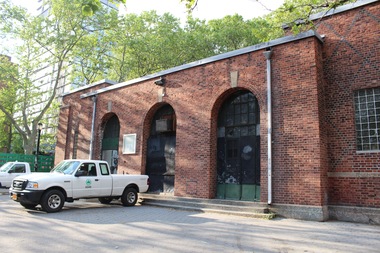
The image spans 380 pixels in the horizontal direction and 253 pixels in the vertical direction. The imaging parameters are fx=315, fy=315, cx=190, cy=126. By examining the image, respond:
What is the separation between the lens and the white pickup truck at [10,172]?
1808 cm

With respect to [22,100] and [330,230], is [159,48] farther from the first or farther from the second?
[330,230]

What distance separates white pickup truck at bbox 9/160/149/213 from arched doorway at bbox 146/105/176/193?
59.0 inches

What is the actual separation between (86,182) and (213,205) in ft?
15.4

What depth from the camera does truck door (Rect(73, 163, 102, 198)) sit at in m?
11.2

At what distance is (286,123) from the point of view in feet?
34.9

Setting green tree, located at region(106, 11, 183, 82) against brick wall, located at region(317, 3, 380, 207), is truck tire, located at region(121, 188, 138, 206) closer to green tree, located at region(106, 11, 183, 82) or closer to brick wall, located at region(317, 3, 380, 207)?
brick wall, located at region(317, 3, 380, 207)

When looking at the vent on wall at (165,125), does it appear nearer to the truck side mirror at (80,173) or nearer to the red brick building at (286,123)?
the red brick building at (286,123)

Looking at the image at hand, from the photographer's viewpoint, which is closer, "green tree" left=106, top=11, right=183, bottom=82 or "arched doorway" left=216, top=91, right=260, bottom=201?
"arched doorway" left=216, top=91, right=260, bottom=201

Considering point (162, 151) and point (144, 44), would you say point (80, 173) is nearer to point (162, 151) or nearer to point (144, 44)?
point (162, 151)

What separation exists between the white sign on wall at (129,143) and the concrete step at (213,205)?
106 inches

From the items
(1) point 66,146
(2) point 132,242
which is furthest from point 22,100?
(2) point 132,242

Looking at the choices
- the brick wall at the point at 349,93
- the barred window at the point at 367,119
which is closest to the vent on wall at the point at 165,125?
the brick wall at the point at 349,93

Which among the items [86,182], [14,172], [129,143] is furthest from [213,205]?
[14,172]

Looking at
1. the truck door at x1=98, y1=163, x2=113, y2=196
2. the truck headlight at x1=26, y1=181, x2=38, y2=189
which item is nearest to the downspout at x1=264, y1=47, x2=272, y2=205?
the truck door at x1=98, y1=163, x2=113, y2=196
